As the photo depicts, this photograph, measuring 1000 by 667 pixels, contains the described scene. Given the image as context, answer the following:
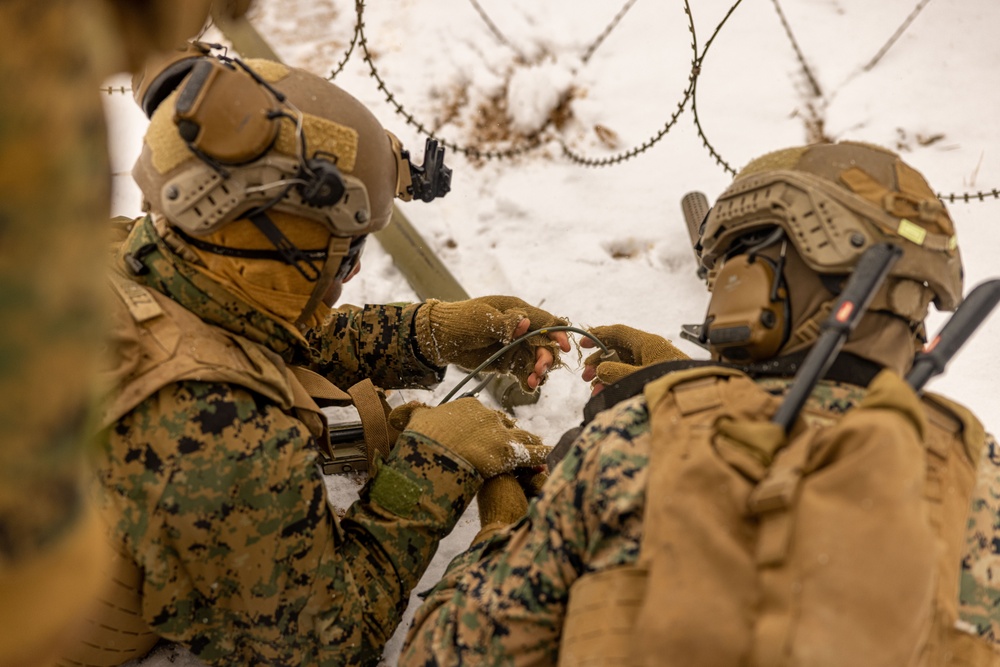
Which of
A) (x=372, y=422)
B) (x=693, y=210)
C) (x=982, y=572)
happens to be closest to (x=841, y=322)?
(x=982, y=572)

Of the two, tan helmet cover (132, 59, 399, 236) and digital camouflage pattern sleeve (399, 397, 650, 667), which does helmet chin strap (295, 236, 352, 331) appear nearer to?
tan helmet cover (132, 59, 399, 236)

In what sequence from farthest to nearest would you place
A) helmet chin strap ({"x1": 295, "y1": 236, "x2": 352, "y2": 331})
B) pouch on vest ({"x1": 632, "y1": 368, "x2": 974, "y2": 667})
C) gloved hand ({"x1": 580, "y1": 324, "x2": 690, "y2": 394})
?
gloved hand ({"x1": 580, "y1": 324, "x2": 690, "y2": 394}), helmet chin strap ({"x1": 295, "y1": 236, "x2": 352, "y2": 331}), pouch on vest ({"x1": 632, "y1": 368, "x2": 974, "y2": 667})

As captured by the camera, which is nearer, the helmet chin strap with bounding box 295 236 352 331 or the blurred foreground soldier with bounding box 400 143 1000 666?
the blurred foreground soldier with bounding box 400 143 1000 666

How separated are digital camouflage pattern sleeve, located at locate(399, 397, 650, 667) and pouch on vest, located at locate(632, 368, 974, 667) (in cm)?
11

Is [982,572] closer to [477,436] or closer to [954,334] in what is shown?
[954,334]

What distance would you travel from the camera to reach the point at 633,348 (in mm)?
3051

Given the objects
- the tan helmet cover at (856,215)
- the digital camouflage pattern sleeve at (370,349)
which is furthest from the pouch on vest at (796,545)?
the digital camouflage pattern sleeve at (370,349)

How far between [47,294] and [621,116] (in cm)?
469

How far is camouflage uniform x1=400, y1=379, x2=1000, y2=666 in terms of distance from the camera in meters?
1.76

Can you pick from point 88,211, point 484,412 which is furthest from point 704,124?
point 88,211

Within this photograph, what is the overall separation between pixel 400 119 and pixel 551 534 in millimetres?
3764

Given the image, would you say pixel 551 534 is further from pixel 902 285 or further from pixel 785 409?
pixel 902 285

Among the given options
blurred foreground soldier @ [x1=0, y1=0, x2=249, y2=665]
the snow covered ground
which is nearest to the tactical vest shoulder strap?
blurred foreground soldier @ [x1=0, y1=0, x2=249, y2=665]

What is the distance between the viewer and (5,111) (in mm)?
696
